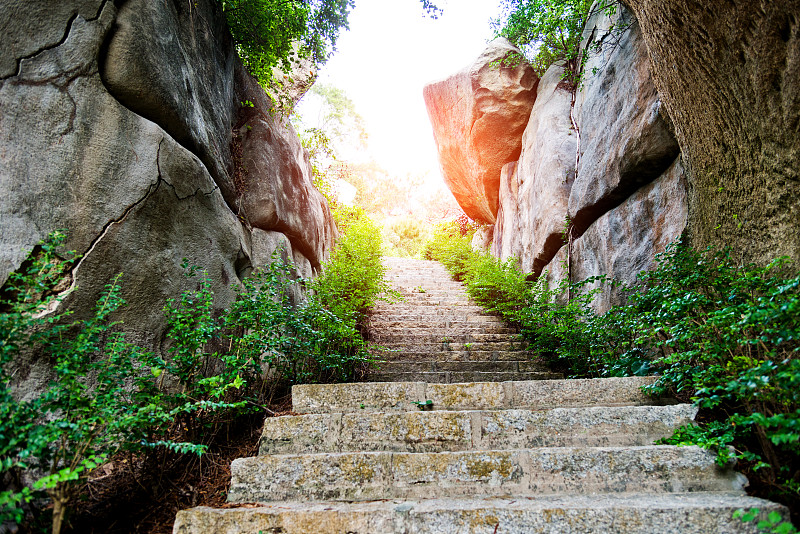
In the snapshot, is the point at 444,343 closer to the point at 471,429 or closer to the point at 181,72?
the point at 471,429

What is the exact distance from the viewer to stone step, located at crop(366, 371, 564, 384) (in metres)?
3.54

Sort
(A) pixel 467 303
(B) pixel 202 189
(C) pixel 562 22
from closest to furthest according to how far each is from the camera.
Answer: (B) pixel 202 189
(C) pixel 562 22
(A) pixel 467 303

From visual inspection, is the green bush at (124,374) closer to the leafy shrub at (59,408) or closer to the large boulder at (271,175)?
the leafy shrub at (59,408)

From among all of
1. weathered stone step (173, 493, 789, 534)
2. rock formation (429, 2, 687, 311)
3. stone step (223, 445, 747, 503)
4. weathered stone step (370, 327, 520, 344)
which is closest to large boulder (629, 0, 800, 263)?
rock formation (429, 2, 687, 311)

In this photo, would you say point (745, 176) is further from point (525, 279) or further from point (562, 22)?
point (562, 22)

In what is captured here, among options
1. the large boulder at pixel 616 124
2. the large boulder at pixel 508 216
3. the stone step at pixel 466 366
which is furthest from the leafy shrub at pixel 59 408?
the large boulder at pixel 508 216

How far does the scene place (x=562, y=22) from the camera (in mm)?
5070

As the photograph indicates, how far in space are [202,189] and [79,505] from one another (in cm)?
198

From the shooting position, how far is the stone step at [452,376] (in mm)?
3537

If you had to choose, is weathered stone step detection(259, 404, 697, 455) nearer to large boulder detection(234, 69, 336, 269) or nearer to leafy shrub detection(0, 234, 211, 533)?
leafy shrub detection(0, 234, 211, 533)

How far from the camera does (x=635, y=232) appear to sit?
3.44m

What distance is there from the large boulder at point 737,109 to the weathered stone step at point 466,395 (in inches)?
44.1

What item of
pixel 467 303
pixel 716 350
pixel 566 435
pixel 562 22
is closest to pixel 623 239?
pixel 716 350

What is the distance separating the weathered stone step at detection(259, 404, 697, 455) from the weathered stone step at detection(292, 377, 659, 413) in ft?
1.06
